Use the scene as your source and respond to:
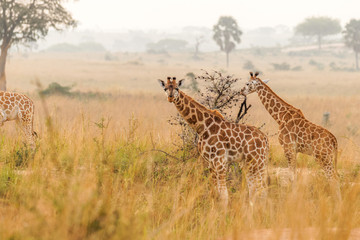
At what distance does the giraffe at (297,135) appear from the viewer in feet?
21.8

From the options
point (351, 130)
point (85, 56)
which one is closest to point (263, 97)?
point (351, 130)

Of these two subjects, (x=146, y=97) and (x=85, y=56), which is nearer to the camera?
(x=146, y=97)

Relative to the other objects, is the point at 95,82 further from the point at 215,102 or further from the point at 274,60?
the point at 274,60

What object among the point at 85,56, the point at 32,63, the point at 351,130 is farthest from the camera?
the point at 85,56

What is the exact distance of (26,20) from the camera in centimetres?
2520

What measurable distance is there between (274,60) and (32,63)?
138 ft

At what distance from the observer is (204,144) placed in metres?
5.85

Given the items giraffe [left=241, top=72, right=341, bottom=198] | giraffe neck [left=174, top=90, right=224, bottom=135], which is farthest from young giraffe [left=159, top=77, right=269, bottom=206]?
giraffe [left=241, top=72, right=341, bottom=198]

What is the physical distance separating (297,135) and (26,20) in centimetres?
2174

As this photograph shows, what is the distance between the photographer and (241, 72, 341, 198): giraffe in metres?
6.64

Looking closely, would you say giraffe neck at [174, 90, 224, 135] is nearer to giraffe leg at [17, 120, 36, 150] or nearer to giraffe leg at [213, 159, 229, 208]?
giraffe leg at [213, 159, 229, 208]

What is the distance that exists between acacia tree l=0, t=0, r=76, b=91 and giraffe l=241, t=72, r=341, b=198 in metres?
20.0

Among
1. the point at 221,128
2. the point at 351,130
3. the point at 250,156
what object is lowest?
the point at 351,130

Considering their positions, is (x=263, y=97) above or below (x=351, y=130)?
above
